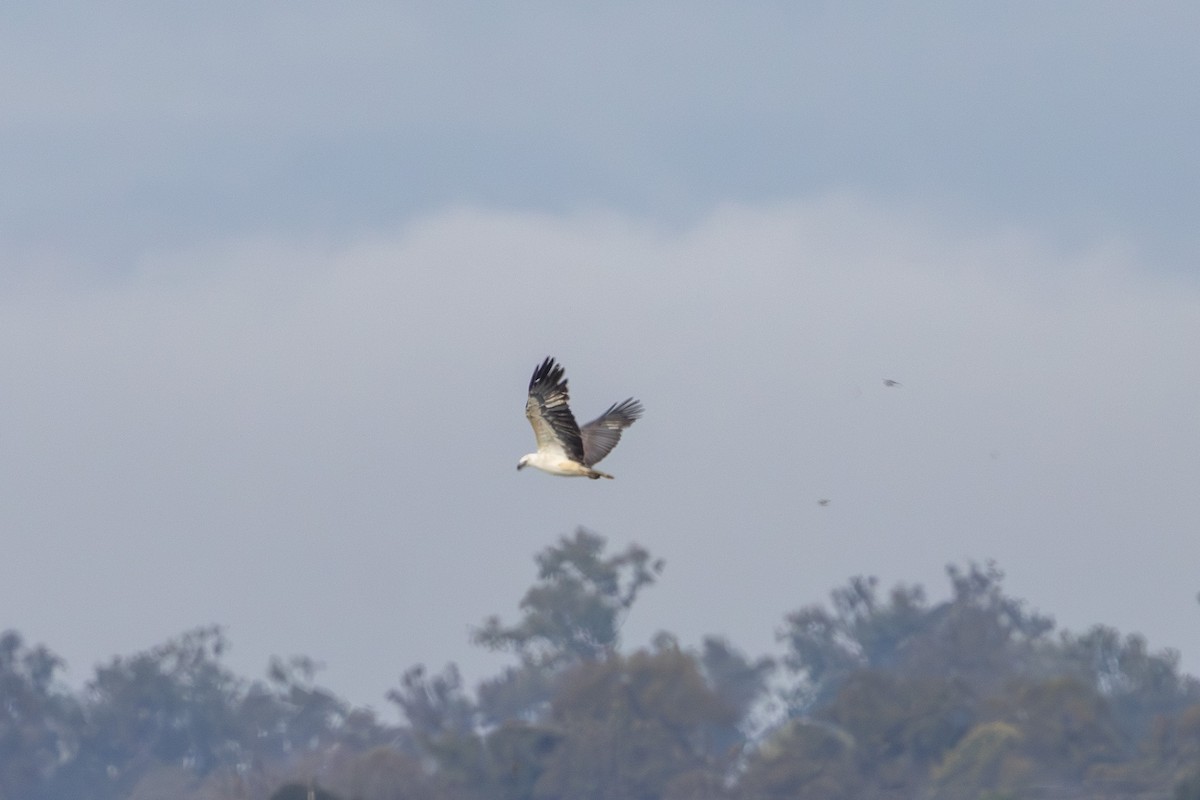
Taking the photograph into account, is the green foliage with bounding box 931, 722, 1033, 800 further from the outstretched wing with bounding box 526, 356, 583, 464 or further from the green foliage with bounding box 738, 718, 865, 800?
the outstretched wing with bounding box 526, 356, 583, 464

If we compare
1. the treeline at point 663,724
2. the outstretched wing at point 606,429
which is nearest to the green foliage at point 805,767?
the treeline at point 663,724

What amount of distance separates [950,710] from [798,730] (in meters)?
4.18

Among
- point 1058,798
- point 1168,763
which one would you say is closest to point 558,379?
point 1058,798

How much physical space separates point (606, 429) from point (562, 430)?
2.58 m

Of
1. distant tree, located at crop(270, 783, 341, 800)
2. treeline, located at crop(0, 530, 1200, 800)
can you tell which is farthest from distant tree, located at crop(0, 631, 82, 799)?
distant tree, located at crop(270, 783, 341, 800)

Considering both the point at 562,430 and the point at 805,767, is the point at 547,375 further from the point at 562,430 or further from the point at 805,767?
the point at 805,767

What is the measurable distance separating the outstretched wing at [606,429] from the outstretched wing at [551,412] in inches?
60.5

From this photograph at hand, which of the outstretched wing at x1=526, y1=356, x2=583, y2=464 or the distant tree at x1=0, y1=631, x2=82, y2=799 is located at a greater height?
the distant tree at x1=0, y1=631, x2=82, y2=799

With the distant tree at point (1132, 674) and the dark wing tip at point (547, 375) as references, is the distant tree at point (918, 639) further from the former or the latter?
the dark wing tip at point (547, 375)

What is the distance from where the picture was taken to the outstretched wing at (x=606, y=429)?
93.8ft

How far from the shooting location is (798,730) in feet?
186

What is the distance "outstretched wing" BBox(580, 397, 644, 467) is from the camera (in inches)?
1126

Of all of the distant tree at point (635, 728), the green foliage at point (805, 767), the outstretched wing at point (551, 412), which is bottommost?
the outstretched wing at point (551, 412)

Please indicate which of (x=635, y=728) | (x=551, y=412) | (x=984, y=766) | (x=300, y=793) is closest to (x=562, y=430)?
(x=551, y=412)
